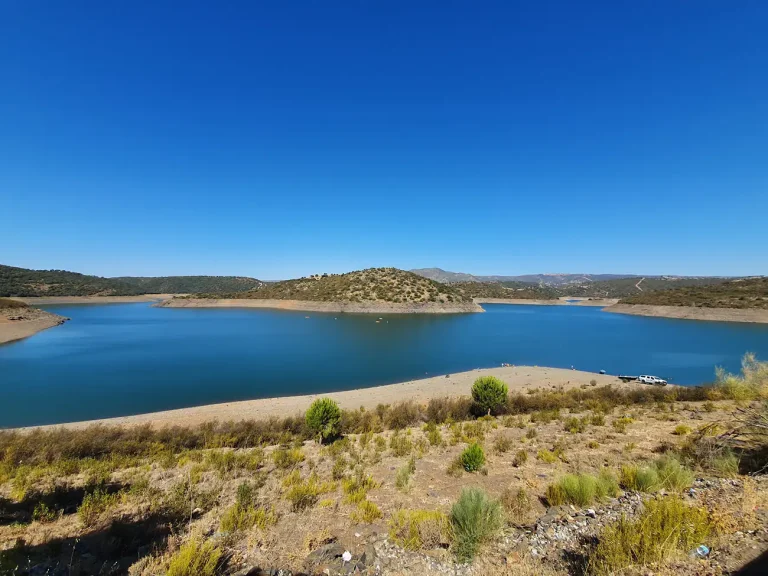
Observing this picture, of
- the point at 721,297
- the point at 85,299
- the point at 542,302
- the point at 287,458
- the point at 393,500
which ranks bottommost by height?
the point at 542,302

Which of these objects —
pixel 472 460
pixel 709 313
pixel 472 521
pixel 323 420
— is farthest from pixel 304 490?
pixel 709 313

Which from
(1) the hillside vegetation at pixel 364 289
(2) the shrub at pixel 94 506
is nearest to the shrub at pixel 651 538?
(2) the shrub at pixel 94 506

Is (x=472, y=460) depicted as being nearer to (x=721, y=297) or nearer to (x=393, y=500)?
(x=393, y=500)

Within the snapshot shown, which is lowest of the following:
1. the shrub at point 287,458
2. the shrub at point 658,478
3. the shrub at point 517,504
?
the shrub at point 287,458

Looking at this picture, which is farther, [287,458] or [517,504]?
[287,458]

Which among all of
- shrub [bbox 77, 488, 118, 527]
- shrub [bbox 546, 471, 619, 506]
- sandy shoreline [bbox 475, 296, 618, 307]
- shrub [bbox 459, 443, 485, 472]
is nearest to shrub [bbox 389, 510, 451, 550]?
shrub [bbox 546, 471, 619, 506]

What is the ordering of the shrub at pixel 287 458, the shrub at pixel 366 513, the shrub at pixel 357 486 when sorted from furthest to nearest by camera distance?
the shrub at pixel 287 458 → the shrub at pixel 357 486 → the shrub at pixel 366 513

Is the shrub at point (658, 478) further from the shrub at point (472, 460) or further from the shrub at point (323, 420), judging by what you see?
the shrub at point (323, 420)
